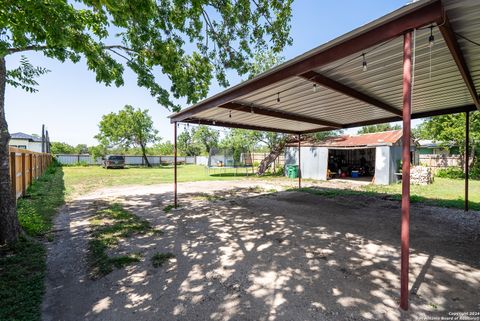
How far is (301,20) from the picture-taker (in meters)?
5.94

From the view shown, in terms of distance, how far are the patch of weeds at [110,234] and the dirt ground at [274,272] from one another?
16 centimetres

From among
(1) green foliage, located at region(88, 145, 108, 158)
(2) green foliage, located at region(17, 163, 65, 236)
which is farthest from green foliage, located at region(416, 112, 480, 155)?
(1) green foliage, located at region(88, 145, 108, 158)

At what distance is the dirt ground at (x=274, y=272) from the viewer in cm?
233

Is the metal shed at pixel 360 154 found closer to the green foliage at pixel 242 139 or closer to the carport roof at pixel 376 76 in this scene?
the green foliage at pixel 242 139

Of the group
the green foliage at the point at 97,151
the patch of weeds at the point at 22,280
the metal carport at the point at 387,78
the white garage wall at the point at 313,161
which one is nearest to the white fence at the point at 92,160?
the green foliage at the point at 97,151

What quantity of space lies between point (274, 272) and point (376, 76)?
12.9 ft

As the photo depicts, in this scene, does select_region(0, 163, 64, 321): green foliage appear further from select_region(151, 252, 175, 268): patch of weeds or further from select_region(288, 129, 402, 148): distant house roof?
select_region(288, 129, 402, 148): distant house roof

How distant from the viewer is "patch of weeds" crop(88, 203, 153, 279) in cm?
332

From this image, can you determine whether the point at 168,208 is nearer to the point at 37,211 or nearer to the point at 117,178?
the point at 37,211

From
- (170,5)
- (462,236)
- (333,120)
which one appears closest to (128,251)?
(170,5)

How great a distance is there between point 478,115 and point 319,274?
17641 mm

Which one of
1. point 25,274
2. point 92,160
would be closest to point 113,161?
point 92,160

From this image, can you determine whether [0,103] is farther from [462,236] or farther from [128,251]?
[462,236]

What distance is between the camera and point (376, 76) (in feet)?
14.0
